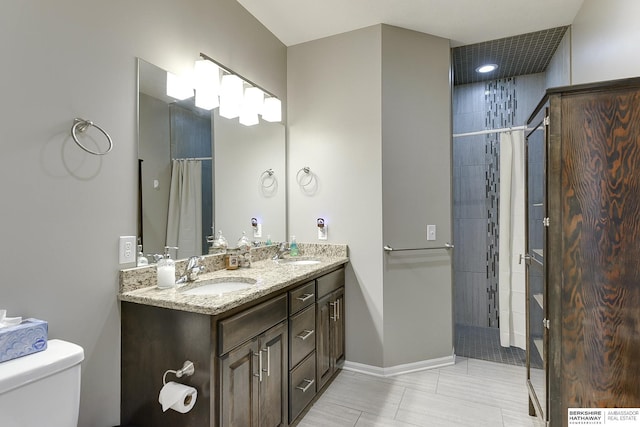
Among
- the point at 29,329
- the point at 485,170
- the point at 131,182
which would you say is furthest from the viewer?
the point at 485,170

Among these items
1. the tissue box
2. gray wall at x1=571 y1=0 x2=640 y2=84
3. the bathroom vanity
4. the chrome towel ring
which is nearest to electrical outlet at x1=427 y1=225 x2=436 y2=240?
the bathroom vanity

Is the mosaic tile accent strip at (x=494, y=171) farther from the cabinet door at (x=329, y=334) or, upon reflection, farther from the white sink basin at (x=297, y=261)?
the white sink basin at (x=297, y=261)

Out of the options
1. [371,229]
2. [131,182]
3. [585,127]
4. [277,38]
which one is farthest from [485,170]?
[131,182]

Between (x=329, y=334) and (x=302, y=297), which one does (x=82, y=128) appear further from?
(x=329, y=334)

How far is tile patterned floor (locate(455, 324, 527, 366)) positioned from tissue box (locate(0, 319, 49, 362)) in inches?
115

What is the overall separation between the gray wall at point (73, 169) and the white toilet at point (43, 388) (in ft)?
0.73

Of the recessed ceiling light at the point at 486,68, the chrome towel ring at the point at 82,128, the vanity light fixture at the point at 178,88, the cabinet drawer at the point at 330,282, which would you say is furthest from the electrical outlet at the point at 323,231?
the recessed ceiling light at the point at 486,68

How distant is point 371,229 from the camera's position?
2543 millimetres

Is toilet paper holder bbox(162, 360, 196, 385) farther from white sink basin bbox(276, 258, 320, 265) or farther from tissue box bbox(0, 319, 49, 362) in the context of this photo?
white sink basin bbox(276, 258, 320, 265)

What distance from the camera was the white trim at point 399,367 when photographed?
2.51 meters

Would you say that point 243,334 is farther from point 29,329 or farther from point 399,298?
point 399,298

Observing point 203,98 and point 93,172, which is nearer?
point 93,172

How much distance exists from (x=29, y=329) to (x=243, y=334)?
0.74 m

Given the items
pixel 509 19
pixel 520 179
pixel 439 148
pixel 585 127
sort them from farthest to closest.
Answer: pixel 520 179
pixel 439 148
pixel 509 19
pixel 585 127
